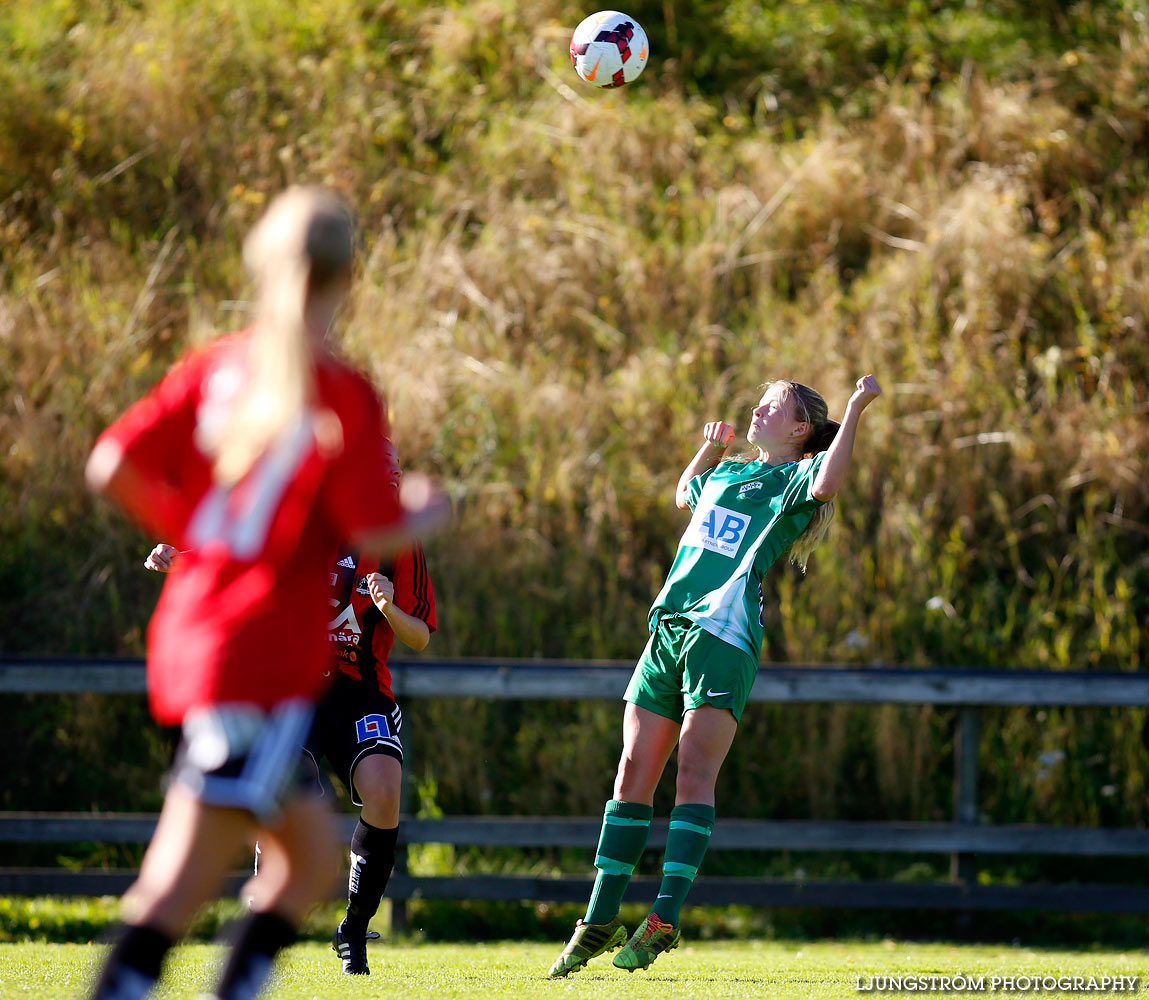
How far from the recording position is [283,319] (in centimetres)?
238

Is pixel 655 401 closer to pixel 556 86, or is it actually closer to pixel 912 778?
pixel 912 778

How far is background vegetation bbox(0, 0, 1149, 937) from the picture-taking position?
8117 mm

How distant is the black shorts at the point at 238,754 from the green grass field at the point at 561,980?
5.38ft

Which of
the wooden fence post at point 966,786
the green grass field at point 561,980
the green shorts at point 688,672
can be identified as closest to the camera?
the green grass field at point 561,980

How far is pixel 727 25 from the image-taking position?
1304 centimetres

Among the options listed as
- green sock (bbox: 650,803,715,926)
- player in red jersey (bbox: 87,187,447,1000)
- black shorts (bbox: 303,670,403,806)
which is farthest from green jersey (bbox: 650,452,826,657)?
player in red jersey (bbox: 87,187,447,1000)

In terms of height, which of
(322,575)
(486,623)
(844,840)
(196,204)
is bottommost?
(844,840)

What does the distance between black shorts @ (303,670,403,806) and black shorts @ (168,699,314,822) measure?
81.5 inches

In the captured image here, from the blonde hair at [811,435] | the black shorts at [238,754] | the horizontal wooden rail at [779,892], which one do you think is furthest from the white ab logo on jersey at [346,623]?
the horizontal wooden rail at [779,892]

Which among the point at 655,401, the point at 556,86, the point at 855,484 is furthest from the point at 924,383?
the point at 556,86

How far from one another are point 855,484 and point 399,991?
5.74 m

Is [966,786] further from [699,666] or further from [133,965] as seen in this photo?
[133,965]

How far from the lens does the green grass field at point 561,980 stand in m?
4.04

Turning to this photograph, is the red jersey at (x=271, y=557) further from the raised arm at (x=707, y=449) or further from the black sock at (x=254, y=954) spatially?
the raised arm at (x=707, y=449)
